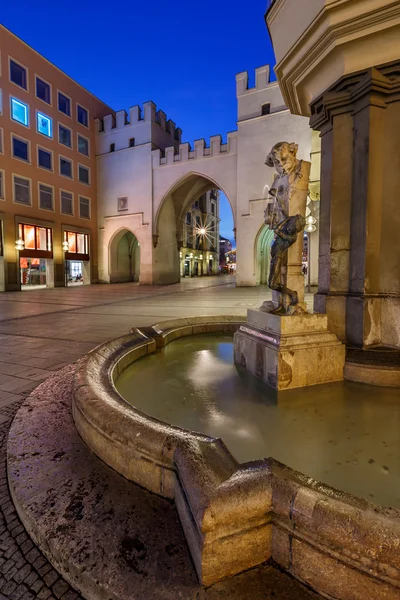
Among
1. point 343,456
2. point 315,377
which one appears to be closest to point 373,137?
point 315,377

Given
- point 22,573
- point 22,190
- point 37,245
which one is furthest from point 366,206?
point 22,190

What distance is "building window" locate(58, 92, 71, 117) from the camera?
868 inches

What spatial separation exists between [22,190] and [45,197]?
173cm

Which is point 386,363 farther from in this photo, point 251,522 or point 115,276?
point 115,276

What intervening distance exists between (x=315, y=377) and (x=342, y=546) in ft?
7.12

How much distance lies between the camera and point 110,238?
25.3 m

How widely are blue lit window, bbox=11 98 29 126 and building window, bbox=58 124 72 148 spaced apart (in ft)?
8.58

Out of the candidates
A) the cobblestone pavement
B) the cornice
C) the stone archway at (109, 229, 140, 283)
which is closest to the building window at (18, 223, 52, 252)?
the stone archway at (109, 229, 140, 283)

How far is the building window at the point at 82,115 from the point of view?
23.6 metres

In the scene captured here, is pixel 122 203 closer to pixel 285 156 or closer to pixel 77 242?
pixel 77 242

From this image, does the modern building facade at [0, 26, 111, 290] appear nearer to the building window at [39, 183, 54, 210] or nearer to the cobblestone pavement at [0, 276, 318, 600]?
the building window at [39, 183, 54, 210]

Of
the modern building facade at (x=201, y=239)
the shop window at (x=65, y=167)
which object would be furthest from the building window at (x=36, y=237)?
the modern building facade at (x=201, y=239)

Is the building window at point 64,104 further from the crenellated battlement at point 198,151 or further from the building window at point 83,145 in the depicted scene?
the crenellated battlement at point 198,151

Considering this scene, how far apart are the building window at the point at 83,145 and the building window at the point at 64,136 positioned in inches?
35.2
